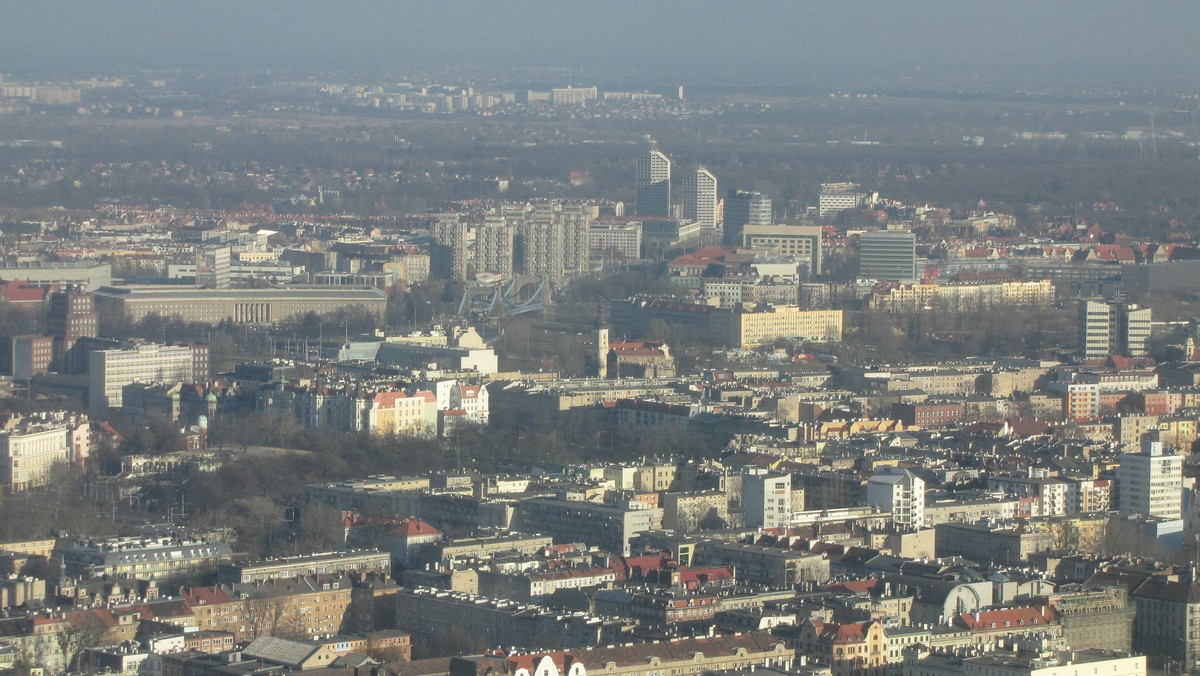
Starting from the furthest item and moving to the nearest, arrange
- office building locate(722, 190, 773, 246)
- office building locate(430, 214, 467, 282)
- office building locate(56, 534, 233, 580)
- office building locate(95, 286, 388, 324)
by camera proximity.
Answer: office building locate(722, 190, 773, 246)
office building locate(430, 214, 467, 282)
office building locate(95, 286, 388, 324)
office building locate(56, 534, 233, 580)

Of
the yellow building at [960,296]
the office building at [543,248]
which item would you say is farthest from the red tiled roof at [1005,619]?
the office building at [543,248]

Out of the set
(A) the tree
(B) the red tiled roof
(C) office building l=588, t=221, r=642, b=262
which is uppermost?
(A) the tree

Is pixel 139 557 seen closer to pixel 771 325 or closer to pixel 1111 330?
pixel 1111 330

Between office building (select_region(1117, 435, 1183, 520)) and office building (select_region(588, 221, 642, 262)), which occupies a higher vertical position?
office building (select_region(1117, 435, 1183, 520))

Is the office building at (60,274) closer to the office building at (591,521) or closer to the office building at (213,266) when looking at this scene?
the office building at (213,266)

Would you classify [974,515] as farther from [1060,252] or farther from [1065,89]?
[1065,89]

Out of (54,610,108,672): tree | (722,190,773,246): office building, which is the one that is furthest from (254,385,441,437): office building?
(722,190,773,246): office building

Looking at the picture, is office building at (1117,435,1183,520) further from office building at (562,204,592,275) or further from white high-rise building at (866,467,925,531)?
office building at (562,204,592,275)
